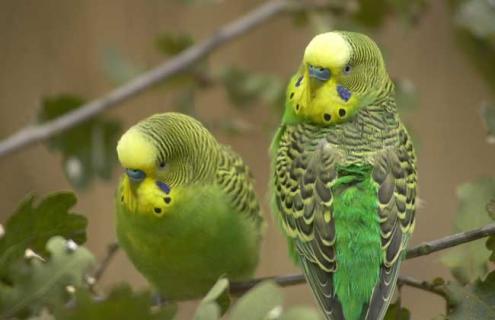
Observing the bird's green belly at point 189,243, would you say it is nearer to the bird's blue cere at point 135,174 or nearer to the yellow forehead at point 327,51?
the bird's blue cere at point 135,174

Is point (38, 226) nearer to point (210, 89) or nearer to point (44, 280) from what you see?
point (44, 280)

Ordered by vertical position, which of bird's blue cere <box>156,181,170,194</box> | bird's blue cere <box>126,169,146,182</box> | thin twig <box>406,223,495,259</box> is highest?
bird's blue cere <box>126,169,146,182</box>

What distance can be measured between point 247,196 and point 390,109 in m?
0.22

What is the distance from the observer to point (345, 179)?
1.19 metres

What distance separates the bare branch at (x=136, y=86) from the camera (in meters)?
1.75

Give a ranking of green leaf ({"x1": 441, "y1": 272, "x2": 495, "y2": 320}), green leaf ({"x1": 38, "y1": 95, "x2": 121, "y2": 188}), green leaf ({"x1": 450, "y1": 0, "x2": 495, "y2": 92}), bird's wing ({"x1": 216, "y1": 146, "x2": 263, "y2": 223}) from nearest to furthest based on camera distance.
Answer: green leaf ({"x1": 441, "y1": 272, "x2": 495, "y2": 320})
bird's wing ({"x1": 216, "y1": 146, "x2": 263, "y2": 223})
green leaf ({"x1": 450, "y1": 0, "x2": 495, "y2": 92})
green leaf ({"x1": 38, "y1": 95, "x2": 121, "y2": 188})

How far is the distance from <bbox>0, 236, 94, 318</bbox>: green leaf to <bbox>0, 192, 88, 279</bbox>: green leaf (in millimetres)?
14

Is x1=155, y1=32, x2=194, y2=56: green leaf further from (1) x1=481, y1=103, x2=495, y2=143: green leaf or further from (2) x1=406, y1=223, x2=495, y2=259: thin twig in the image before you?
(2) x1=406, y1=223, x2=495, y2=259: thin twig

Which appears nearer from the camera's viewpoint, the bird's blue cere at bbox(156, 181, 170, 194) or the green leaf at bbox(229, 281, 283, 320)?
the green leaf at bbox(229, 281, 283, 320)

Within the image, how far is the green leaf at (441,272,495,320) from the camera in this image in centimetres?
102

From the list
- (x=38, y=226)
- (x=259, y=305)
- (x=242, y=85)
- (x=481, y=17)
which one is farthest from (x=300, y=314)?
(x=242, y=85)

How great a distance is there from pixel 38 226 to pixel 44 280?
0.22ft

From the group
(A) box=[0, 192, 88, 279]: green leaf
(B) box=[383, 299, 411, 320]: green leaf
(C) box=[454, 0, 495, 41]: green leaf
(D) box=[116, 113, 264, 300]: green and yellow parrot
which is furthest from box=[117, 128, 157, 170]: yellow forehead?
(C) box=[454, 0, 495, 41]: green leaf

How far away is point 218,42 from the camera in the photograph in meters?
1.85
